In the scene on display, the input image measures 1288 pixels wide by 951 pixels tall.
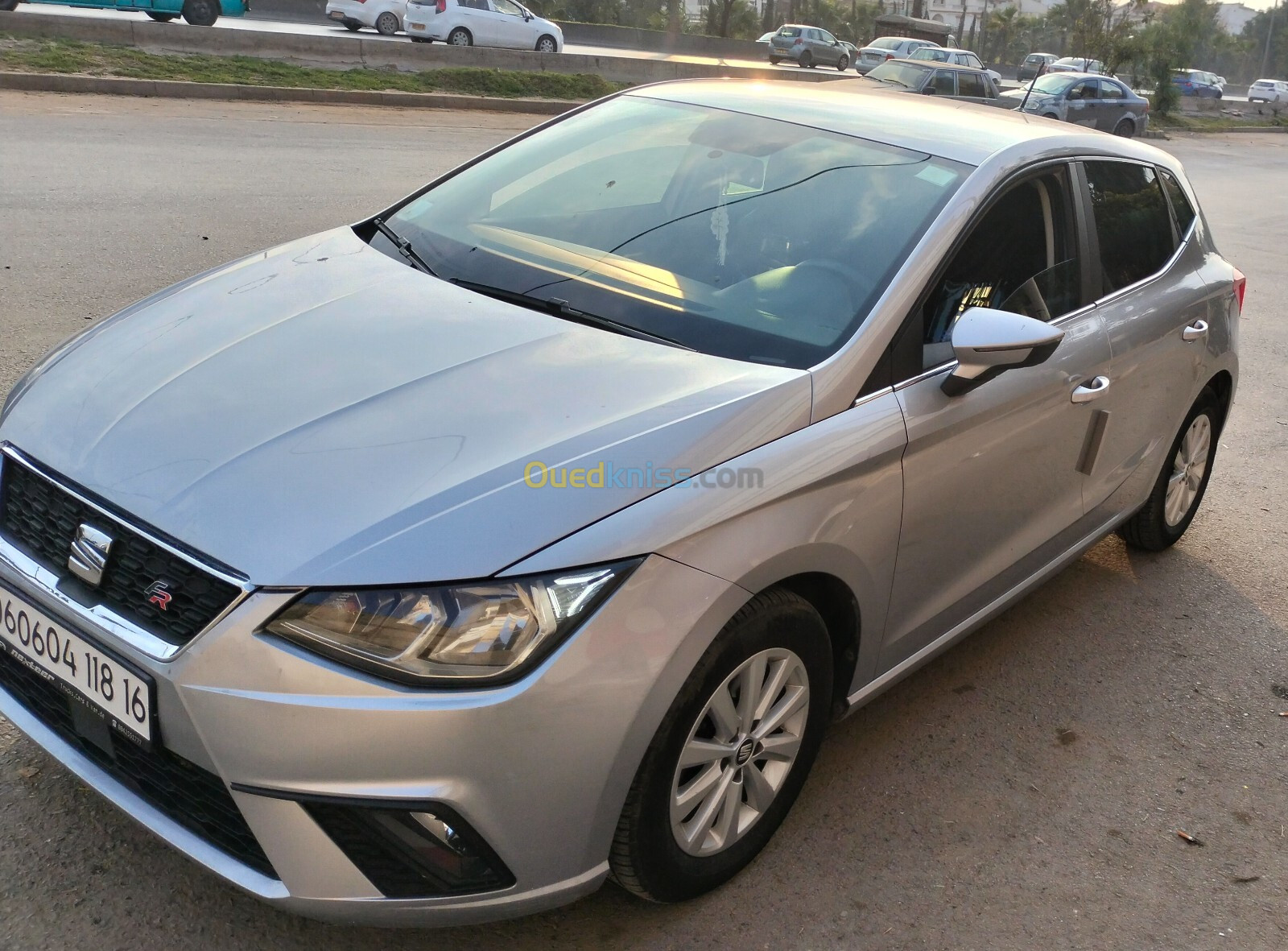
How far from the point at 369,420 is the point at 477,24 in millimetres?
26525

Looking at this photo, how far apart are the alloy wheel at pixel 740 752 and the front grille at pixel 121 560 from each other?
0.93m

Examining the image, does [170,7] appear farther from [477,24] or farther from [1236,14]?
[1236,14]

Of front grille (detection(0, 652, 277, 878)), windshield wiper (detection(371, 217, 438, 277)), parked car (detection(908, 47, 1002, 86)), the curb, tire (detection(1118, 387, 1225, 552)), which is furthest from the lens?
parked car (detection(908, 47, 1002, 86))

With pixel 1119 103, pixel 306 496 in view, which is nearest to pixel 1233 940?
pixel 306 496

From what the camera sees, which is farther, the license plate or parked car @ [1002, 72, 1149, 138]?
parked car @ [1002, 72, 1149, 138]

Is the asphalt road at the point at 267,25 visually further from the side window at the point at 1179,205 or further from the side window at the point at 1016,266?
the side window at the point at 1016,266

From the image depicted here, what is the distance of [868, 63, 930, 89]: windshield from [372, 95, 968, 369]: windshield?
20364mm

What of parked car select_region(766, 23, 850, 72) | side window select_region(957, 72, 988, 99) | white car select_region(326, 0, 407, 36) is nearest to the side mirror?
side window select_region(957, 72, 988, 99)

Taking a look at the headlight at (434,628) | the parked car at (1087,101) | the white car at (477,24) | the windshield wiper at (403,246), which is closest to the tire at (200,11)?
the white car at (477,24)

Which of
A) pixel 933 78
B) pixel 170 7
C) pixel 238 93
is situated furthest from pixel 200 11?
pixel 933 78

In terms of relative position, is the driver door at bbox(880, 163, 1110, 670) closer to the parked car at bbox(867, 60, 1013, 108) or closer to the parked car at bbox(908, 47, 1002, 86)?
the parked car at bbox(867, 60, 1013, 108)

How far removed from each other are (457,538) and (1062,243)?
7.17 ft

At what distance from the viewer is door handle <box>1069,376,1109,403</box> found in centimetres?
325

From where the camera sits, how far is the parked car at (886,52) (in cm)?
3155
